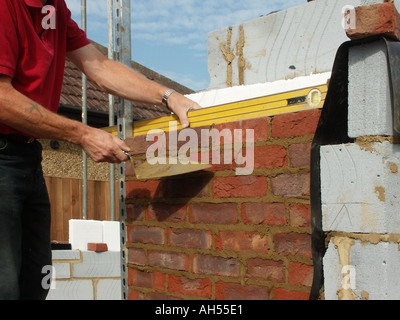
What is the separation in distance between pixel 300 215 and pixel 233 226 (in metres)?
0.38

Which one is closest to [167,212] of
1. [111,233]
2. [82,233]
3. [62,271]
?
[62,271]

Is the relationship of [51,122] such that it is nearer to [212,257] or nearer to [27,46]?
[27,46]

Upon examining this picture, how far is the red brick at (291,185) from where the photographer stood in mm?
2262

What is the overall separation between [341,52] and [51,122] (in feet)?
4.06

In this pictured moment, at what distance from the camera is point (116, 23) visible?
318cm

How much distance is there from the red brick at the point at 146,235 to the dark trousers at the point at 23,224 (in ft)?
1.62

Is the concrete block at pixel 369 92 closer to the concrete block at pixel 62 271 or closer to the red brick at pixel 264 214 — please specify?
the red brick at pixel 264 214

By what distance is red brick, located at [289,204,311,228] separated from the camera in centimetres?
225

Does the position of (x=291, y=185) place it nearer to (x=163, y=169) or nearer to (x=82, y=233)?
(x=163, y=169)

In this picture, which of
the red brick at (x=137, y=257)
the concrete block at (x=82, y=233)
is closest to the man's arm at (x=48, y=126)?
the red brick at (x=137, y=257)

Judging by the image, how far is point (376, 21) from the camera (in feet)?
6.23

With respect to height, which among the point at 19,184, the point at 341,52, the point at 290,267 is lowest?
the point at 290,267
